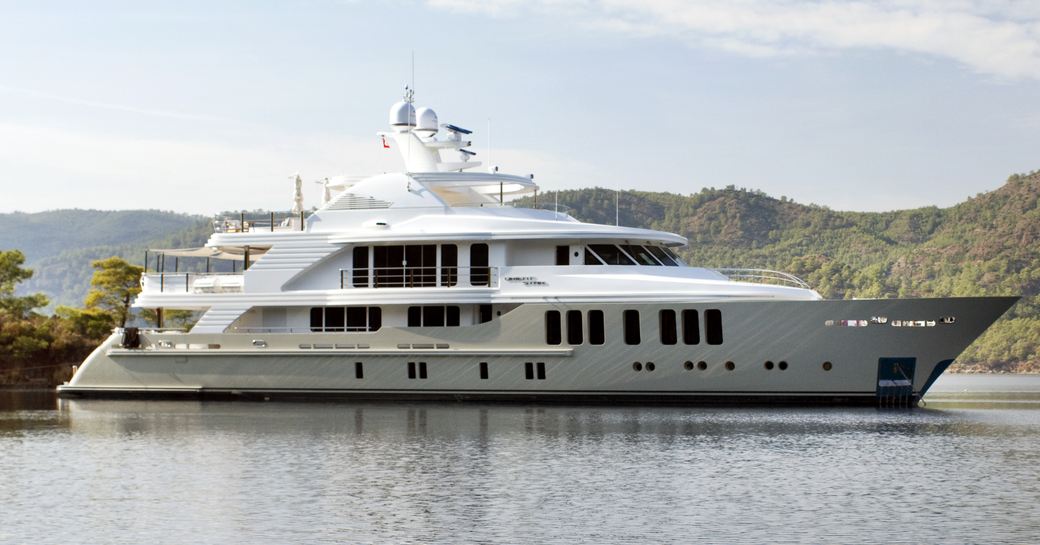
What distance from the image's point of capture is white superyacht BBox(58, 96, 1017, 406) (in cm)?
2822

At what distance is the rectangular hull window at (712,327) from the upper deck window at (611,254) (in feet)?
8.21

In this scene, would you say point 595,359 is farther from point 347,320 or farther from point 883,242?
point 883,242

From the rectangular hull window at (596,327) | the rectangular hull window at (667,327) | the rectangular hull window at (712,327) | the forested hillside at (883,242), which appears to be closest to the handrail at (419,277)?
the rectangular hull window at (596,327)

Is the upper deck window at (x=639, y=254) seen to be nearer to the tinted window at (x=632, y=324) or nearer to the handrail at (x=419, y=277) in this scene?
the tinted window at (x=632, y=324)

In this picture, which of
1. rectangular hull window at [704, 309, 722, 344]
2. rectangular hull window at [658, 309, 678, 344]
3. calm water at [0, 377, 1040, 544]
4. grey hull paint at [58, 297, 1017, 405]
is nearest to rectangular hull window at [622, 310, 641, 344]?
grey hull paint at [58, 297, 1017, 405]

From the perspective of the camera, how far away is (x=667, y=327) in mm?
29109

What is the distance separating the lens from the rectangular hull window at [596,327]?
29.5 m

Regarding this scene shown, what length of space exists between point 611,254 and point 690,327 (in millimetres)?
2746

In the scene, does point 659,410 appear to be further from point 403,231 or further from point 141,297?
point 141,297

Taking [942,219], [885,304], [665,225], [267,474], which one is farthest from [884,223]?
[267,474]

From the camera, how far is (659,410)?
2841cm

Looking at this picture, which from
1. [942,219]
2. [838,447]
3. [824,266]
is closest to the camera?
[838,447]

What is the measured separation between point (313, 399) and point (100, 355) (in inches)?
245

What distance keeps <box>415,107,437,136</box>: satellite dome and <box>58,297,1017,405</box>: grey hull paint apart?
598 cm
